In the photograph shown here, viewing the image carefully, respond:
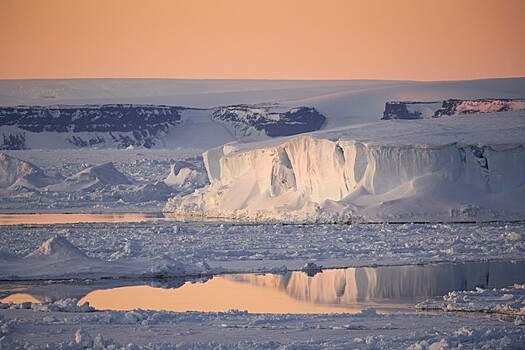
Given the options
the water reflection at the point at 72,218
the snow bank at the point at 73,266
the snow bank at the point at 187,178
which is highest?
the snow bank at the point at 187,178

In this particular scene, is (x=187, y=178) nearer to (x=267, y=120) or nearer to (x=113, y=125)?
(x=267, y=120)

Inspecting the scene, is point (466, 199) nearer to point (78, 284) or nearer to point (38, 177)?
point (78, 284)

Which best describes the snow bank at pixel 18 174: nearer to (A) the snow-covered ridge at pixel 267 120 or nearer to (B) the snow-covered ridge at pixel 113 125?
(A) the snow-covered ridge at pixel 267 120

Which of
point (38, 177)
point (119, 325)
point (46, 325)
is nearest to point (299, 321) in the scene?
Result: point (119, 325)

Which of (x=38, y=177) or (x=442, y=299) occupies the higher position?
(x=38, y=177)

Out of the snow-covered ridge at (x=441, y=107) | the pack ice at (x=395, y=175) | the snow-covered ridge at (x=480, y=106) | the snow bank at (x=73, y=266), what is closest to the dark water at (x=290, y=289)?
the snow bank at (x=73, y=266)

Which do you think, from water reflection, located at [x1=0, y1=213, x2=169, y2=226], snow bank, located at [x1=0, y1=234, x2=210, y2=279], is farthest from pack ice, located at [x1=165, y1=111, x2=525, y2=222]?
snow bank, located at [x1=0, y1=234, x2=210, y2=279]
